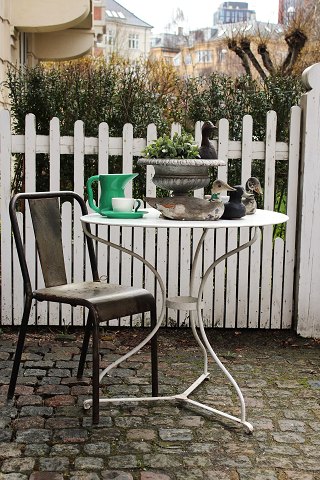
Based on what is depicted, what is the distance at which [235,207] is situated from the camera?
4004 millimetres

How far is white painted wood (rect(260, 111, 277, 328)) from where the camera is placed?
5691 mm


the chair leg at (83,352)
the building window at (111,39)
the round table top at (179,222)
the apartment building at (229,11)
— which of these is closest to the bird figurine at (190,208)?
the round table top at (179,222)

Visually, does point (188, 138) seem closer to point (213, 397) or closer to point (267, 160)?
point (213, 397)

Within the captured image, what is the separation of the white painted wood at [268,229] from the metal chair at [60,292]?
1.64 m

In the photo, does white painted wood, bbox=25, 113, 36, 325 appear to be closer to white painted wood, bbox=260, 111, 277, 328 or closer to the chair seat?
the chair seat

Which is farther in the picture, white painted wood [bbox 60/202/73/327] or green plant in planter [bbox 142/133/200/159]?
Result: white painted wood [bbox 60/202/73/327]

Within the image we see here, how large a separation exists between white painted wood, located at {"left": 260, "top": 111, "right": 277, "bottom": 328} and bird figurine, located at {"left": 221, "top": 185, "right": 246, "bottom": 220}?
174 cm

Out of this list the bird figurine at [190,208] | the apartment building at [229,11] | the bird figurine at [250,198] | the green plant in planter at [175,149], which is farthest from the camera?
the apartment building at [229,11]

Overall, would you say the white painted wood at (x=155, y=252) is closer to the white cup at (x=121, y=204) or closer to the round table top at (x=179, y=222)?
the round table top at (x=179, y=222)

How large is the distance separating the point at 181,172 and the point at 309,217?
1982 mm

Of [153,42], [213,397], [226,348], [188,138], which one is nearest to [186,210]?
[188,138]

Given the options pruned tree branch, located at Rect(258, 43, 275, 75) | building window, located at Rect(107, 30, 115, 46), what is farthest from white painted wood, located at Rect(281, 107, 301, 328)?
building window, located at Rect(107, 30, 115, 46)

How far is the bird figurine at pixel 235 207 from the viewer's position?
400cm

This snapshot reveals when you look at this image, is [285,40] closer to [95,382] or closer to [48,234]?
[48,234]
